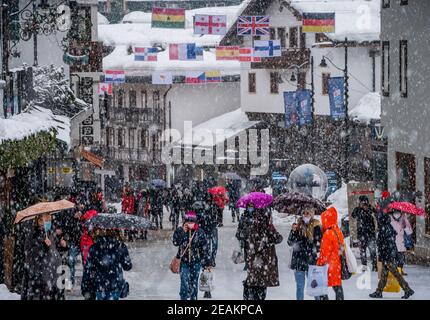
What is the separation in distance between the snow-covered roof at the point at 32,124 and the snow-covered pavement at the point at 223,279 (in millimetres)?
3139

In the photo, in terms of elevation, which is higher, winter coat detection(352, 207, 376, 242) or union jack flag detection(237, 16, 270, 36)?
union jack flag detection(237, 16, 270, 36)

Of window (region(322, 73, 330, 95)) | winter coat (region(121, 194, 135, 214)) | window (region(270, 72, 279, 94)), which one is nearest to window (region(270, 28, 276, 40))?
window (region(270, 72, 279, 94))

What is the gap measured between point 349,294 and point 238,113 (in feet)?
157

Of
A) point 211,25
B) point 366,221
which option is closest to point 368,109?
point 211,25

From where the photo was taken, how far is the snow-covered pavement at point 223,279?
58.2 ft

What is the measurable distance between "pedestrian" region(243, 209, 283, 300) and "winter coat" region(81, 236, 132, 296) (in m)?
2.29

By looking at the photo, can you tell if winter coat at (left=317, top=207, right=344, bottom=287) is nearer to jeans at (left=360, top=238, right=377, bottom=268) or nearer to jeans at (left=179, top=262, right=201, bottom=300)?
jeans at (left=179, top=262, right=201, bottom=300)

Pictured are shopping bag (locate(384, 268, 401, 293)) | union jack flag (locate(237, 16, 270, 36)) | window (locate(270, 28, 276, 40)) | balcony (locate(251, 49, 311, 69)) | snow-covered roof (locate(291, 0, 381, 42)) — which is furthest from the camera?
window (locate(270, 28, 276, 40))

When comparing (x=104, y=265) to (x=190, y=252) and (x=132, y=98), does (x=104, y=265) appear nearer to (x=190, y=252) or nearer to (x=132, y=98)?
(x=190, y=252)

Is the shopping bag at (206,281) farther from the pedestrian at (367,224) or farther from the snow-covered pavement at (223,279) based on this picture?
the pedestrian at (367,224)

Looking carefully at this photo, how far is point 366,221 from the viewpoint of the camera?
20.7m

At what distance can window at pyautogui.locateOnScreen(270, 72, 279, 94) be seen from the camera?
196ft
